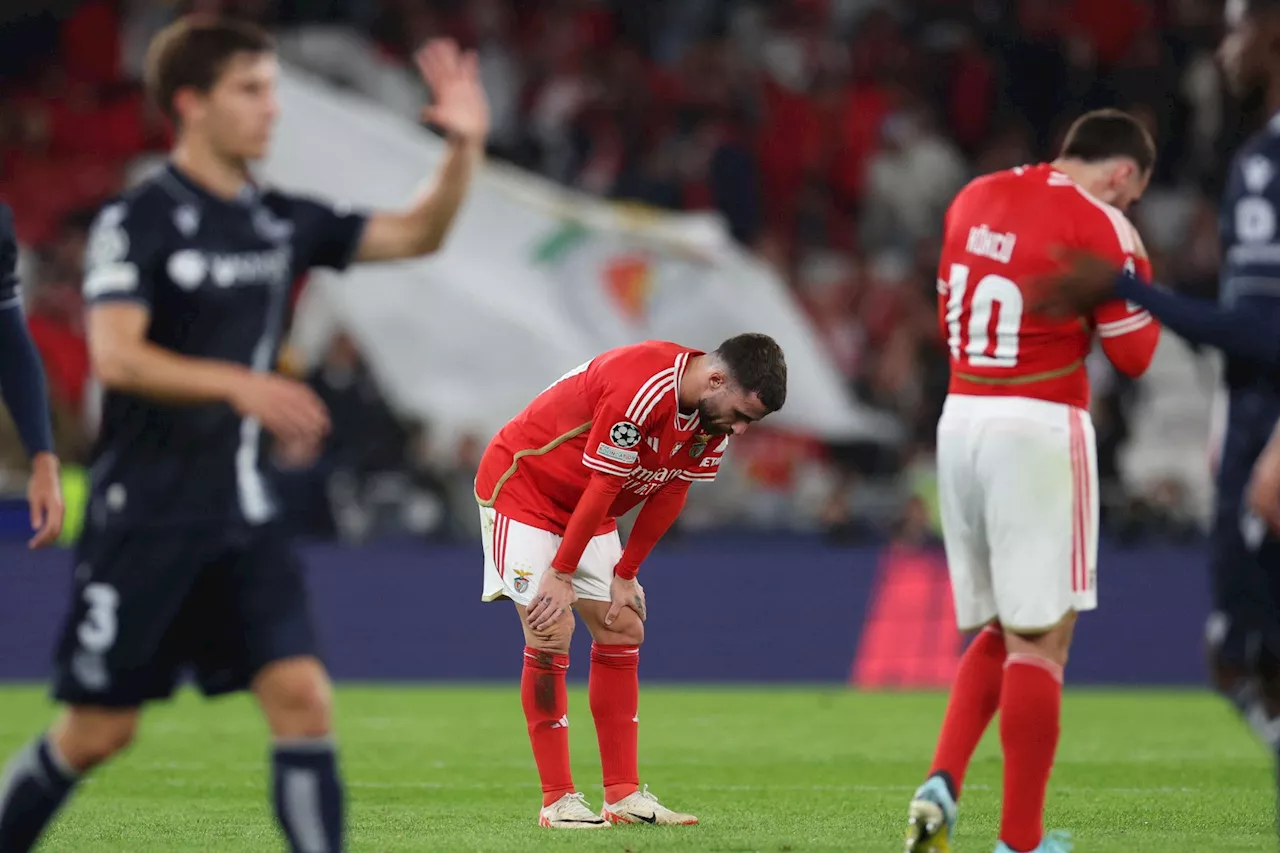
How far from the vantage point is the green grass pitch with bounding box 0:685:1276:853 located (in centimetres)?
661

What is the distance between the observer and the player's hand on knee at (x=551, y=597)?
6688 millimetres

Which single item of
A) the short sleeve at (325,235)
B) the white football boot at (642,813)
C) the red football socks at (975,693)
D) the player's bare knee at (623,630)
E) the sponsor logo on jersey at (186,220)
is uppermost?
the sponsor logo on jersey at (186,220)

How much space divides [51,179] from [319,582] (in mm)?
6313

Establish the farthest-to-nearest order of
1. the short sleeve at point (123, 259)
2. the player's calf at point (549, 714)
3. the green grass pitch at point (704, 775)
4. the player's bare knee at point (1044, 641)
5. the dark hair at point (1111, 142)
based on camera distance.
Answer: the player's calf at point (549, 714) < the green grass pitch at point (704, 775) < the dark hair at point (1111, 142) < the player's bare knee at point (1044, 641) < the short sleeve at point (123, 259)

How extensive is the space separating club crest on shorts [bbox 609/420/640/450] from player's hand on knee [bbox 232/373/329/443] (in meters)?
2.26

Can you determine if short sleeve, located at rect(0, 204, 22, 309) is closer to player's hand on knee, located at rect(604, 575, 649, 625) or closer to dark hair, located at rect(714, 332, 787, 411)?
dark hair, located at rect(714, 332, 787, 411)

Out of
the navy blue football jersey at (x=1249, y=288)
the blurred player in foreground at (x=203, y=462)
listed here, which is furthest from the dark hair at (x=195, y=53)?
the navy blue football jersey at (x=1249, y=288)

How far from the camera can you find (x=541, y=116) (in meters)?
19.2

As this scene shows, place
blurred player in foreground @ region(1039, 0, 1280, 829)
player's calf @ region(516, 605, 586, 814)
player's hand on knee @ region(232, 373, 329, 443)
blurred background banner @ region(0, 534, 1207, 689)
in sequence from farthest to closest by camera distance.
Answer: blurred background banner @ region(0, 534, 1207, 689) → player's calf @ region(516, 605, 586, 814) → blurred player in foreground @ region(1039, 0, 1280, 829) → player's hand on knee @ region(232, 373, 329, 443)

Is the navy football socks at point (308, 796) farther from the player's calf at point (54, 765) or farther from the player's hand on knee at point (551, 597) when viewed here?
the player's hand on knee at point (551, 597)

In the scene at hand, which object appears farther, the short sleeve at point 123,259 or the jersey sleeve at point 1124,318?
the jersey sleeve at point 1124,318

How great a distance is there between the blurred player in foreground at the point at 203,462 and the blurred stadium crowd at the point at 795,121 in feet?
36.0

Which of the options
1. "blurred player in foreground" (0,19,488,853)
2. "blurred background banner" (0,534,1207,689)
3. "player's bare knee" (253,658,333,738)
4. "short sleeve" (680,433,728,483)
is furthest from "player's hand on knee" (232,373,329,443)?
"blurred background banner" (0,534,1207,689)

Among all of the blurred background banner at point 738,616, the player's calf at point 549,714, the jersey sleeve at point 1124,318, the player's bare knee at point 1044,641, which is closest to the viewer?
the jersey sleeve at point 1124,318
